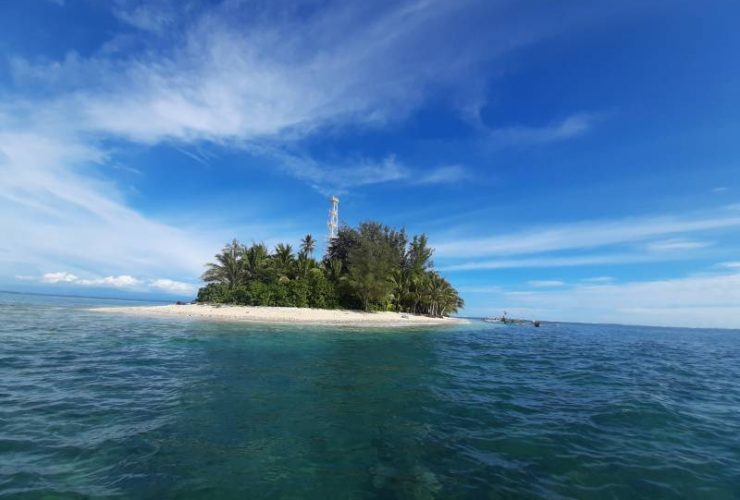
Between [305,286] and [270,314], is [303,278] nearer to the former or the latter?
[305,286]

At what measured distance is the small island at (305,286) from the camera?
44125 millimetres

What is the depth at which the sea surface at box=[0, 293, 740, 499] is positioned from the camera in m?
5.93

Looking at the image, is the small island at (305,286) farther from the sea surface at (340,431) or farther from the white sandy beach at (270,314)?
the sea surface at (340,431)

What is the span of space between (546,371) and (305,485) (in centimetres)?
1592

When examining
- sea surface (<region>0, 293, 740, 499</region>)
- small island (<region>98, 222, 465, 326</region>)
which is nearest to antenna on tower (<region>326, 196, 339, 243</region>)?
small island (<region>98, 222, 465, 326</region>)

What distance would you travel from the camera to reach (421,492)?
5.77m

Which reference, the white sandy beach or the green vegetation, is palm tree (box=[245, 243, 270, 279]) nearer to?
the green vegetation

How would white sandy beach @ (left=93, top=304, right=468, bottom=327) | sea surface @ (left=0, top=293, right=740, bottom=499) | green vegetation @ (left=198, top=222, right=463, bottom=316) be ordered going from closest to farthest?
sea surface @ (left=0, top=293, right=740, bottom=499)
white sandy beach @ (left=93, top=304, right=468, bottom=327)
green vegetation @ (left=198, top=222, right=463, bottom=316)

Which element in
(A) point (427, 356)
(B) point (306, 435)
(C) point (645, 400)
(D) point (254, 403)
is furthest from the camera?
(A) point (427, 356)

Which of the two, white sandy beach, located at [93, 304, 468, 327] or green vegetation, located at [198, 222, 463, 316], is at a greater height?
green vegetation, located at [198, 222, 463, 316]

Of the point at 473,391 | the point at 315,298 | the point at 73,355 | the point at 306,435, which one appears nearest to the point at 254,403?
the point at 306,435

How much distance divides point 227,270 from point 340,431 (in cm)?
4778

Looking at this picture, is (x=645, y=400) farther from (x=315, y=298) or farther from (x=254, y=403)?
(x=315, y=298)

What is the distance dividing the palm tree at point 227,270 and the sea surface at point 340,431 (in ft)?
116
